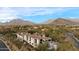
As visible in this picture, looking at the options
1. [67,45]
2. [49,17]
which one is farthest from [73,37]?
[49,17]

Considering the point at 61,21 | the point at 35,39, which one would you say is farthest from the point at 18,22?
the point at 61,21

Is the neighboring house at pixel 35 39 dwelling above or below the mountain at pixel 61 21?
below

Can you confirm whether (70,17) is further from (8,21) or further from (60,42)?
(8,21)

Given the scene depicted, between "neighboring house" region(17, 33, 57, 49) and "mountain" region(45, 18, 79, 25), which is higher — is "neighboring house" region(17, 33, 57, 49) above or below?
below

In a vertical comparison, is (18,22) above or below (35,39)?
above

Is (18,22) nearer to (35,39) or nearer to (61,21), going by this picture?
(35,39)

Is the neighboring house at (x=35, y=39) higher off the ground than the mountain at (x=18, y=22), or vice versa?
the mountain at (x=18, y=22)

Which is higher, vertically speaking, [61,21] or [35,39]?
[61,21]

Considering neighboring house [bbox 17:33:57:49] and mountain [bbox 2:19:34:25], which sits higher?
mountain [bbox 2:19:34:25]
